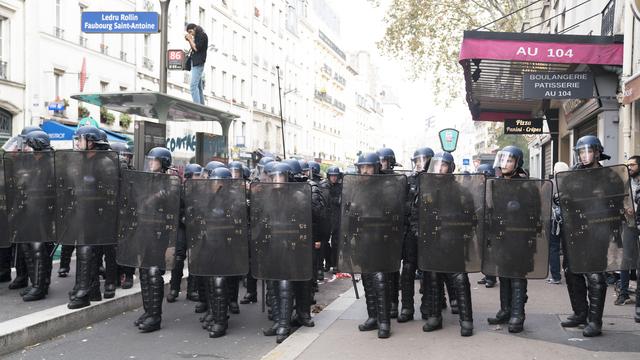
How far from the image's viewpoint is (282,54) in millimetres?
54688

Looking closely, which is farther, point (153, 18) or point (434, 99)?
point (434, 99)

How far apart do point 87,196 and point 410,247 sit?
330 centimetres

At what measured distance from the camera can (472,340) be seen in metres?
5.87

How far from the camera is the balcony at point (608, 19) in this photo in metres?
11.9

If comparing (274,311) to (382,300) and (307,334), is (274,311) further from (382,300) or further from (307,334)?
(382,300)

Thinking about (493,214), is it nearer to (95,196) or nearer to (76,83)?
(95,196)

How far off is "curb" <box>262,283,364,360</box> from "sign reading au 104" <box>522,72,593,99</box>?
5435mm

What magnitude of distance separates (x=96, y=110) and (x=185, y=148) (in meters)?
14.0

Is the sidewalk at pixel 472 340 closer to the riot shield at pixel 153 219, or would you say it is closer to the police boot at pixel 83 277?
the riot shield at pixel 153 219

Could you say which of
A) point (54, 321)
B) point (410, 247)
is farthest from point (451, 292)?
point (54, 321)

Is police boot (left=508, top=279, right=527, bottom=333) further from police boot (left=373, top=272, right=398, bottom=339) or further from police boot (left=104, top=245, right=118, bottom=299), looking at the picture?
police boot (left=104, top=245, right=118, bottom=299)

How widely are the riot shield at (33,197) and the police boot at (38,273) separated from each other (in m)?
0.14

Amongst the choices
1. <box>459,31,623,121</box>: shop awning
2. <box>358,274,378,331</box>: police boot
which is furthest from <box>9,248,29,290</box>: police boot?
<box>459,31,623,121</box>: shop awning

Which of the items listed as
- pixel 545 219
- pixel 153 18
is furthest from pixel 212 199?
pixel 153 18
